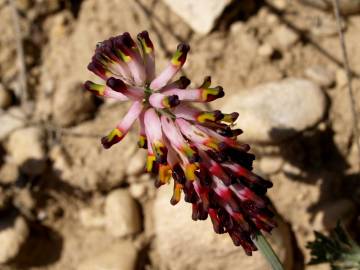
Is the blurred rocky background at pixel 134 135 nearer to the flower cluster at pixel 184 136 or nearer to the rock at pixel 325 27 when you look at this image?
the rock at pixel 325 27

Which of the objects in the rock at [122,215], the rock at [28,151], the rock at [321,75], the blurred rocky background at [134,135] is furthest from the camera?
the rock at [28,151]

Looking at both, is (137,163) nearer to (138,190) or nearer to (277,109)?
(138,190)

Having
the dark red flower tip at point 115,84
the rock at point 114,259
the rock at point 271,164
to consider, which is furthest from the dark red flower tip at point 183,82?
the rock at point 114,259

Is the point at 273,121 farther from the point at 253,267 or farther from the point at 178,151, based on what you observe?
the point at 178,151

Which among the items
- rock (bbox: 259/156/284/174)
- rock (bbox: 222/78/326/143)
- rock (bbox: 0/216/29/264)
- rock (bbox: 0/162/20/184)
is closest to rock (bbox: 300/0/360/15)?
rock (bbox: 222/78/326/143)

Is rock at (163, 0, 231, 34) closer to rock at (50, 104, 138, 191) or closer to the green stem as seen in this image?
rock at (50, 104, 138, 191)

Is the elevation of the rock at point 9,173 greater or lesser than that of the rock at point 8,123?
lesser
